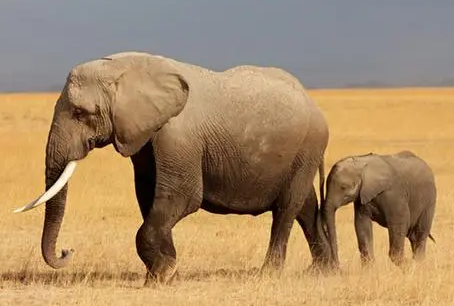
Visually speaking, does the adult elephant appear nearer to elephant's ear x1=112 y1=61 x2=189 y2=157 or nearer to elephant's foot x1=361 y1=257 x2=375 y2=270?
elephant's ear x1=112 y1=61 x2=189 y2=157

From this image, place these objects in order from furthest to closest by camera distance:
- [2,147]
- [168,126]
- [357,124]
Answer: [357,124], [2,147], [168,126]

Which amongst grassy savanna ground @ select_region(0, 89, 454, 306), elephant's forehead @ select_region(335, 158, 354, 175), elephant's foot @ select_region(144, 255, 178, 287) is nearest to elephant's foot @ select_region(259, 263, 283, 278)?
grassy savanna ground @ select_region(0, 89, 454, 306)

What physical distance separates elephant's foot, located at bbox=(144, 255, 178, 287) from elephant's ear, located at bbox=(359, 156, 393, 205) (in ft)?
9.08

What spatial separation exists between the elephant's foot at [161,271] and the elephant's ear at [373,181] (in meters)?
2.77

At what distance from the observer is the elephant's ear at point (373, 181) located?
36.3 ft

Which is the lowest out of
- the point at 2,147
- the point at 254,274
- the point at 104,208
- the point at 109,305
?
the point at 2,147

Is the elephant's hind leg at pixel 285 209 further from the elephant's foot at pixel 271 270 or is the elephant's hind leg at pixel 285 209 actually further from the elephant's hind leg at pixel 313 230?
the elephant's hind leg at pixel 313 230

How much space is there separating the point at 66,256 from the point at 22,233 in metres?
5.00

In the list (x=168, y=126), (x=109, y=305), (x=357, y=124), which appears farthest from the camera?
(x=357, y=124)

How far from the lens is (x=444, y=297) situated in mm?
8492

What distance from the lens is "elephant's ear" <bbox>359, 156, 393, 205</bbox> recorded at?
36.3ft

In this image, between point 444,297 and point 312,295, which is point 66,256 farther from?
point 444,297

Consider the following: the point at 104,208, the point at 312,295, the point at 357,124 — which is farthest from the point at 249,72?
the point at 357,124

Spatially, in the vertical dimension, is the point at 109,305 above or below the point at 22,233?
above
